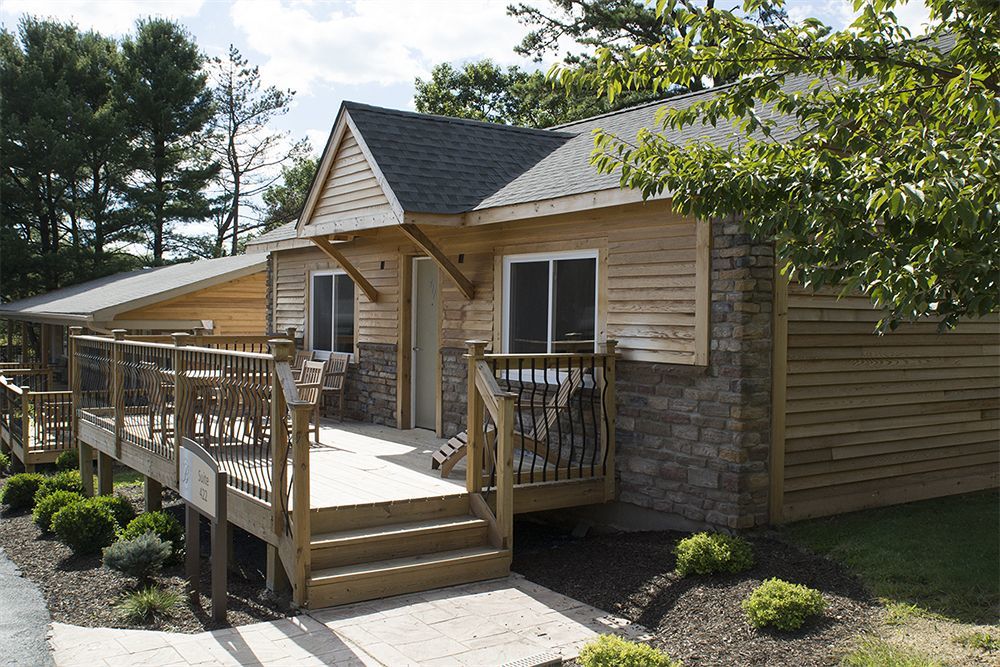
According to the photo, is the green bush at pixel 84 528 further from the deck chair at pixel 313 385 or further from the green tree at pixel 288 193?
the green tree at pixel 288 193

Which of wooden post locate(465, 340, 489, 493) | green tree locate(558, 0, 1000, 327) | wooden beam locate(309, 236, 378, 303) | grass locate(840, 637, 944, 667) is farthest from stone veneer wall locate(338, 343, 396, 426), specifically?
grass locate(840, 637, 944, 667)

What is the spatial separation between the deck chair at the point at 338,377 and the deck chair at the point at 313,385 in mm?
1094

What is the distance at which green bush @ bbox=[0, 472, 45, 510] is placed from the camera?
1038 cm

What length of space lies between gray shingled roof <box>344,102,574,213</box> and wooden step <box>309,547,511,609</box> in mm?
3730

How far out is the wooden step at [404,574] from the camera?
6.04 metres

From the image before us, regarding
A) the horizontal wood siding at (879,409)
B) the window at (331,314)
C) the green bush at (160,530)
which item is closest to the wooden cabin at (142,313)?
the window at (331,314)

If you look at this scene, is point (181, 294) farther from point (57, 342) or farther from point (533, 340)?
point (533, 340)

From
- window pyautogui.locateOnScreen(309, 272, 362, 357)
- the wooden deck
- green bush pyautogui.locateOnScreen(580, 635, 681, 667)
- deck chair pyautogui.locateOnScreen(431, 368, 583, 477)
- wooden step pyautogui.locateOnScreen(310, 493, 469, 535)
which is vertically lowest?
green bush pyautogui.locateOnScreen(580, 635, 681, 667)

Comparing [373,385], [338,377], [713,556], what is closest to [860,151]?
[713,556]

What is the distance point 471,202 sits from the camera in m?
9.37

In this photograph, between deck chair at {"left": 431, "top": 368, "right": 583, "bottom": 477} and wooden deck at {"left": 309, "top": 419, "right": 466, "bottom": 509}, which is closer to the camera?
wooden deck at {"left": 309, "top": 419, "right": 466, "bottom": 509}

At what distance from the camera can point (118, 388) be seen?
9430 mm

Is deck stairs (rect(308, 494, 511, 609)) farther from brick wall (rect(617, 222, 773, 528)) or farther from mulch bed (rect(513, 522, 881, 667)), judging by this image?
brick wall (rect(617, 222, 773, 528))

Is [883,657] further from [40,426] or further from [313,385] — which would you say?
[40,426]
